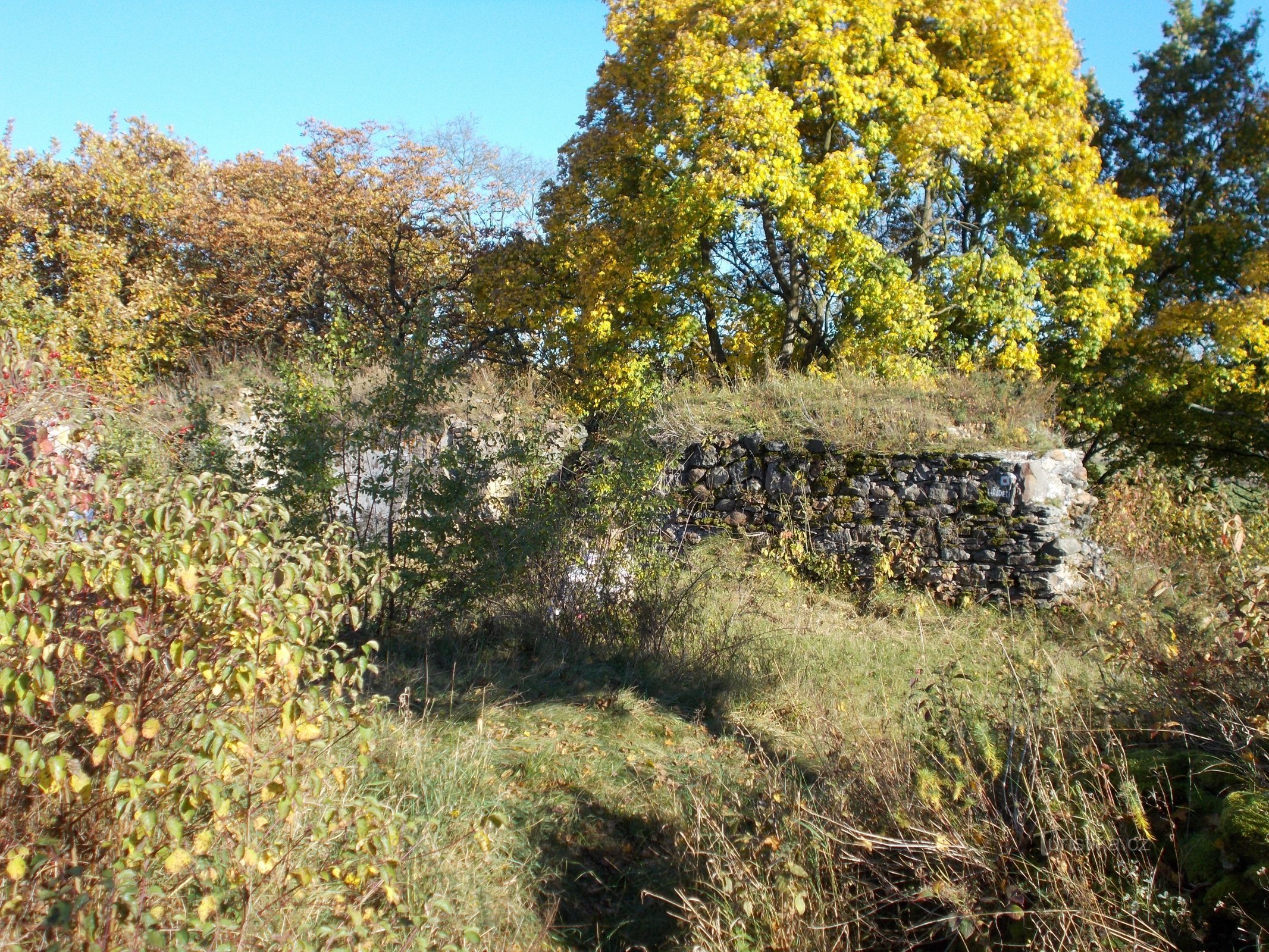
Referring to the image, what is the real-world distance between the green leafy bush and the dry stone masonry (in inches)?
247

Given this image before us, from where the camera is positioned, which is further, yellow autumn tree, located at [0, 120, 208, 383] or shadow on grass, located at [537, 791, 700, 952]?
yellow autumn tree, located at [0, 120, 208, 383]

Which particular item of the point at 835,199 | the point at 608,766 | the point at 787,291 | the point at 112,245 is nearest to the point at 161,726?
the point at 608,766

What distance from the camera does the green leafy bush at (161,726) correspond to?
2.47 meters

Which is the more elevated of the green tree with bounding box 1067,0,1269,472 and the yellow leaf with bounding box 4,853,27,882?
the green tree with bounding box 1067,0,1269,472

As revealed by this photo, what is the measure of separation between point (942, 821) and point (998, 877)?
0.25 metres

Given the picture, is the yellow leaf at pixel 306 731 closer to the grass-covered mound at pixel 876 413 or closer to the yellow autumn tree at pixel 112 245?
the grass-covered mound at pixel 876 413

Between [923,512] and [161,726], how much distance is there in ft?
26.0

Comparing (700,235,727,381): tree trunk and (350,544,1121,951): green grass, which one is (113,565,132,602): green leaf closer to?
(350,544,1121,951): green grass

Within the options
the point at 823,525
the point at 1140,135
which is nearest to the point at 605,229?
the point at 823,525

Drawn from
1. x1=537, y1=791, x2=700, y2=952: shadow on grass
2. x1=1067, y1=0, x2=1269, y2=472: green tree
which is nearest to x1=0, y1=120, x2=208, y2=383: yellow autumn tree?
x1=537, y1=791, x2=700, y2=952: shadow on grass

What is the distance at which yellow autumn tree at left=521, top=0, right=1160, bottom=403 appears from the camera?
12.6 m

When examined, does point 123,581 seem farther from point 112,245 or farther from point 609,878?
point 112,245

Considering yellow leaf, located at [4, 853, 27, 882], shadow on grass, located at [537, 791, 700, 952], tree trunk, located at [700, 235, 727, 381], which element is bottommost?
shadow on grass, located at [537, 791, 700, 952]

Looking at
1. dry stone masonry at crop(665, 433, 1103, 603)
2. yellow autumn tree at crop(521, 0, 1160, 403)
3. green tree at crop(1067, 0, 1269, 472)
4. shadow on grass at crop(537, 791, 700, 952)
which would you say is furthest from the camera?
green tree at crop(1067, 0, 1269, 472)
